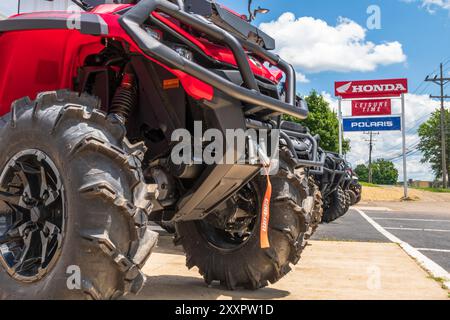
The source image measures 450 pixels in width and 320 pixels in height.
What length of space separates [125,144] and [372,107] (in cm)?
2887

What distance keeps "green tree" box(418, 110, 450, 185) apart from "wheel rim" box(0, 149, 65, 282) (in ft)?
249

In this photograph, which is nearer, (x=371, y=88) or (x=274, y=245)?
(x=274, y=245)

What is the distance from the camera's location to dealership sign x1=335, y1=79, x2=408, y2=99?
29.8 meters

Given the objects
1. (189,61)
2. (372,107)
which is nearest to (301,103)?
(189,61)

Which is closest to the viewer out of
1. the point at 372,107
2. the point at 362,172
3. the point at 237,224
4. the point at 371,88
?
the point at 237,224

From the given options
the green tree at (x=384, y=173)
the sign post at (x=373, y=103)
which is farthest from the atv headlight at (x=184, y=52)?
the green tree at (x=384, y=173)

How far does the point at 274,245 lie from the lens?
403 centimetres

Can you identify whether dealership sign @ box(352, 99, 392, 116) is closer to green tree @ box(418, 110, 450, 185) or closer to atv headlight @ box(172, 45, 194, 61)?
atv headlight @ box(172, 45, 194, 61)

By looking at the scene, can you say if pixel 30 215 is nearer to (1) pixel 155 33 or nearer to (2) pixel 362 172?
(1) pixel 155 33

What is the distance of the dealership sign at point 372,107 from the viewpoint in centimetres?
2955

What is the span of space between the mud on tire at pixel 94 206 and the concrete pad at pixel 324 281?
152 cm
